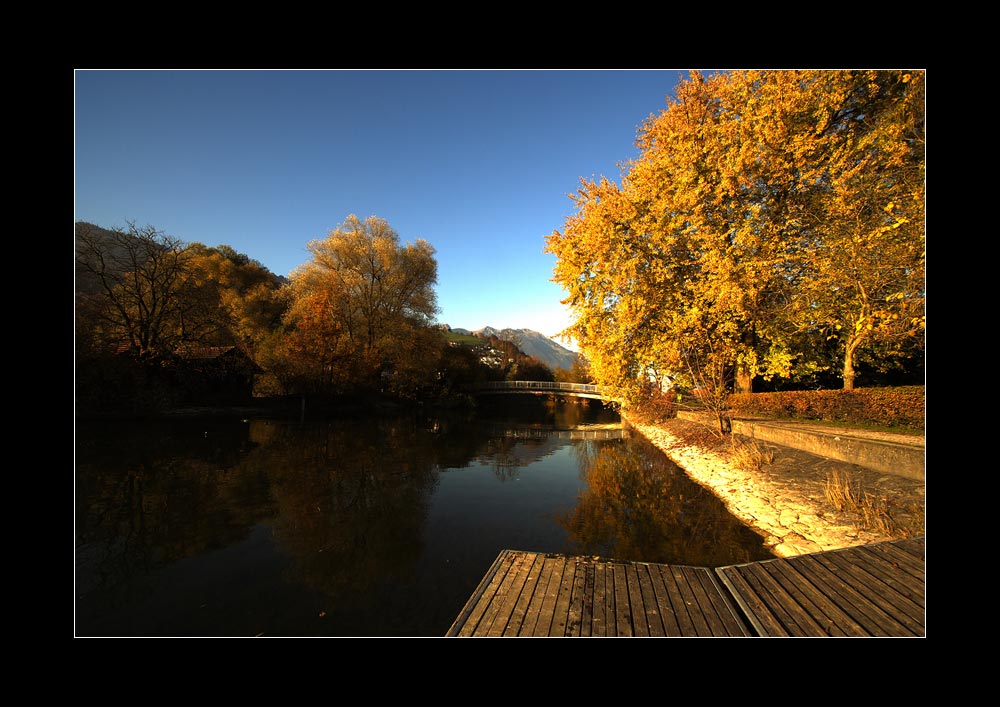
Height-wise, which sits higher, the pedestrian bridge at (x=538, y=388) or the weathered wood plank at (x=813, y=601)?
the weathered wood plank at (x=813, y=601)

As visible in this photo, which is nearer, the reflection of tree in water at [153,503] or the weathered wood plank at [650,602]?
the weathered wood plank at [650,602]

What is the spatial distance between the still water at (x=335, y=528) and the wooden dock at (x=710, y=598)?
861mm

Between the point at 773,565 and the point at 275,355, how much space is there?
25.9 metres

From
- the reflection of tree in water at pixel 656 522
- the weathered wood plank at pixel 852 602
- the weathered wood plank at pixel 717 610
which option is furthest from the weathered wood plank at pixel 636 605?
the weathered wood plank at pixel 852 602

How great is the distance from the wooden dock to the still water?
86 cm

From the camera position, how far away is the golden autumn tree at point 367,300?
2420 centimetres

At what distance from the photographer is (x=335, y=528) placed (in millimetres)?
7023

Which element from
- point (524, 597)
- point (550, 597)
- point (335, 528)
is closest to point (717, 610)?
point (550, 597)

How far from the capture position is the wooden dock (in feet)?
11.5

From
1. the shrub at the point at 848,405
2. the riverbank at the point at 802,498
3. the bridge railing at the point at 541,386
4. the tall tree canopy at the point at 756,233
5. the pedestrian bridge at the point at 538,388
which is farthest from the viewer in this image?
the bridge railing at the point at 541,386

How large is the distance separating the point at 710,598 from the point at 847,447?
753cm

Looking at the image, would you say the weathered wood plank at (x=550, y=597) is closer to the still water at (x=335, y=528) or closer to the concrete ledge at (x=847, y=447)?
the still water at (x=335, y=528)

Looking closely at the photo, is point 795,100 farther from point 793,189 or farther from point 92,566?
point 92,566
